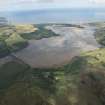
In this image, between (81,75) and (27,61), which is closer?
(81,75)

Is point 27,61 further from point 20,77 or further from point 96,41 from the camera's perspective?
point 96,41

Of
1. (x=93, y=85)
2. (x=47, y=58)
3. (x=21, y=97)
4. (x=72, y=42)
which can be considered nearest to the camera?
(x=21, y=97)

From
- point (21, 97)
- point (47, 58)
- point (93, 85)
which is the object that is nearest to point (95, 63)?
point (93, 85)

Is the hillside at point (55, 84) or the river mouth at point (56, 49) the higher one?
the river mouth at point (56, 49)

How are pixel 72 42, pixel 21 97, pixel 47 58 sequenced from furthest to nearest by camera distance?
pixel 72 42
pixel 47 58
pixel 21 97

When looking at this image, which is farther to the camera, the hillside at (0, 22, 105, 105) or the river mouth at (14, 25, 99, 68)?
the river mouth at (14, 25, 99, 68)

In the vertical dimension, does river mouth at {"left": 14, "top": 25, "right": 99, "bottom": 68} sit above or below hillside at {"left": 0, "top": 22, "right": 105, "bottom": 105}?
above

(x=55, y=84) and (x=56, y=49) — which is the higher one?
(x=56, y=49)

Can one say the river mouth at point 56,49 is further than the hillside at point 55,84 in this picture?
Yes
